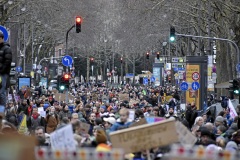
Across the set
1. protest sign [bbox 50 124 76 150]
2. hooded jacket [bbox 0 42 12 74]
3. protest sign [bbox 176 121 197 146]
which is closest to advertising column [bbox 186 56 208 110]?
hooded jacket [bbox 0 42 12 74]

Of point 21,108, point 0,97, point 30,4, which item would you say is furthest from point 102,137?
point 30,4

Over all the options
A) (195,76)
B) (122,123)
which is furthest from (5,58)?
(195,76)

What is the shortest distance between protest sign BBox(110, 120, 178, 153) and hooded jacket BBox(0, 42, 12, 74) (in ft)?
20.8

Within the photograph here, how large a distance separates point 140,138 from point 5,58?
647cm

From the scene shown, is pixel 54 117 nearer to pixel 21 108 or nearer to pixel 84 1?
pixel 21 108

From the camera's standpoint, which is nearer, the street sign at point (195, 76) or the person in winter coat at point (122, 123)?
the person in winter coat at point (122, 123)

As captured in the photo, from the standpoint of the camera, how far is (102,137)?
34.3ft

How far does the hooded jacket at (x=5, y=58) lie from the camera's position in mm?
14656

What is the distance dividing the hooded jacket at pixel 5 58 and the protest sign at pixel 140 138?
6.33m

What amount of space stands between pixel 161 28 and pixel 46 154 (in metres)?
64.8

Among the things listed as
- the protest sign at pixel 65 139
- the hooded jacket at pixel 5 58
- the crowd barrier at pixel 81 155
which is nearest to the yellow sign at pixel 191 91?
the hooded jacket at pixel 5 58

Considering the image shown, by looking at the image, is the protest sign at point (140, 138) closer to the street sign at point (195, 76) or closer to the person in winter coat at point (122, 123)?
the person in winter coat at point (122, 123)

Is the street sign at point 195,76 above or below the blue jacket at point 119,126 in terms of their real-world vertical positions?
above

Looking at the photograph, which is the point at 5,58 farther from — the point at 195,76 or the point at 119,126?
the point at 195,76
